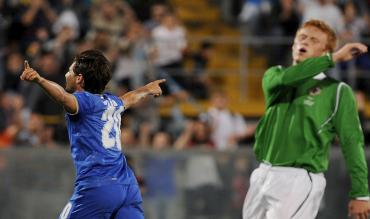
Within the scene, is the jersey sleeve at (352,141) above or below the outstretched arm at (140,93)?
below

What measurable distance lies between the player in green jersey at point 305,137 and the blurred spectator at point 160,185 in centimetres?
284

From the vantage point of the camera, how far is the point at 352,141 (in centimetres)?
692

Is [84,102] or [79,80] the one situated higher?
[79,80]

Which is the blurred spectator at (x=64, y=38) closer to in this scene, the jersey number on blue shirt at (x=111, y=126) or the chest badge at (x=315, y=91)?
the chest badge at (x=315, y=91)

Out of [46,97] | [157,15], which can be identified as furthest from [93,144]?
[157,15]

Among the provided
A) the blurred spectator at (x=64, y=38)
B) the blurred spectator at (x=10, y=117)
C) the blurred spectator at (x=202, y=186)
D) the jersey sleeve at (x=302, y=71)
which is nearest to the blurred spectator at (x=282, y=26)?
the blurred spectator at (x=64, y=38)

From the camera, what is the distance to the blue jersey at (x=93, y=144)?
613cm

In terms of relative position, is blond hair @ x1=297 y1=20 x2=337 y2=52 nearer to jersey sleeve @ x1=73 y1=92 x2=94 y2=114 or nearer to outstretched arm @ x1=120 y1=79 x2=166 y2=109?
outstretched arm @ x1=120 y1=79 x2=166 y2=109

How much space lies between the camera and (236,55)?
16.8m

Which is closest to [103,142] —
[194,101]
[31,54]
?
[31,54]

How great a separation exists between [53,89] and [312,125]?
206 cm

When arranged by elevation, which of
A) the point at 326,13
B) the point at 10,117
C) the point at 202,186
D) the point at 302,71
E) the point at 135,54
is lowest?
the point at 202,186

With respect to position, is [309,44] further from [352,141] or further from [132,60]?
[132,60]

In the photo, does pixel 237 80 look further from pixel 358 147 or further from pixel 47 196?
pixel 358 147
